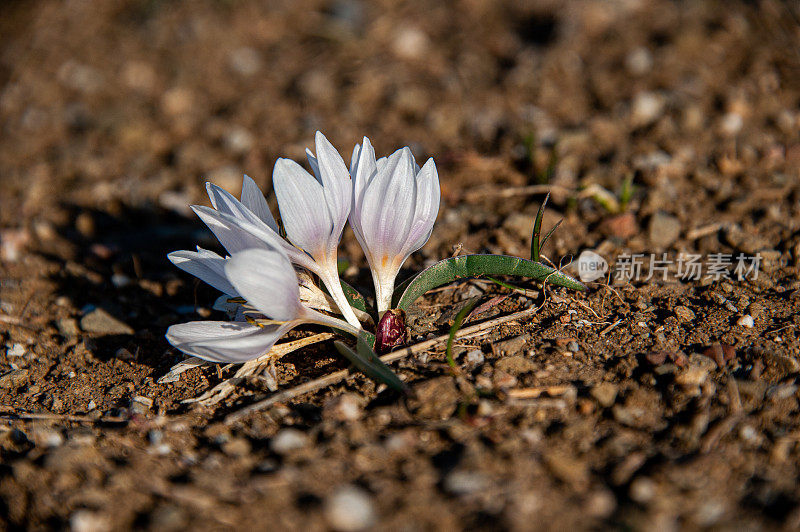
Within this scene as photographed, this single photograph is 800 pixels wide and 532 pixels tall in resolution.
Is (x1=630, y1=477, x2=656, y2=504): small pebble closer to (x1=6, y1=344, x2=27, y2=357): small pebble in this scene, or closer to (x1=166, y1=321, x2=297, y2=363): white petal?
(x1=166, y1=321, x2=297, y2=363): white petal

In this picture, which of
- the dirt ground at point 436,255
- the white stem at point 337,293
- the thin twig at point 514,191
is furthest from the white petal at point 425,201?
the thin twig at point 514,191

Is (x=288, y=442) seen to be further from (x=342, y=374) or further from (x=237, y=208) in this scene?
(x=237, y=208)

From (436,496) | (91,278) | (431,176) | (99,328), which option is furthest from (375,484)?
(91,278)

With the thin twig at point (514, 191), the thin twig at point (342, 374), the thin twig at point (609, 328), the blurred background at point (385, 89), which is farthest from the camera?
the blurred background at point (385, 89)

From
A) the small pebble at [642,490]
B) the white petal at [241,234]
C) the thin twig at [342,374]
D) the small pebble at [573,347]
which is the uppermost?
the white petal at [241,234]

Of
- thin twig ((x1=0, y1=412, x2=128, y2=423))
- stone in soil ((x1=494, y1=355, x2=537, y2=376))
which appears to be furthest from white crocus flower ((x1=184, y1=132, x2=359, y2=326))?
stone in soil ((x1=494, y1=355, x2=537, y2=376))

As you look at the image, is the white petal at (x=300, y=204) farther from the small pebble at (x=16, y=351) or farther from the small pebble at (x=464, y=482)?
the small pebble at (x=16, y=351)

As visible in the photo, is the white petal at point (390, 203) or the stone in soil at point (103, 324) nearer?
the white petal at point (390, 203)

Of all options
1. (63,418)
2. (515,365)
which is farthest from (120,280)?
(515,365)
